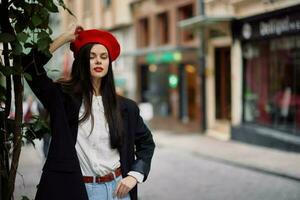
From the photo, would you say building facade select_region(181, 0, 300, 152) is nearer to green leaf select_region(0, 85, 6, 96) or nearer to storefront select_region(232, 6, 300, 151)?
storefront select_region(232, 6, 300, 151)

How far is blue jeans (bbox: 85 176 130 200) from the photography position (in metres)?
3.36

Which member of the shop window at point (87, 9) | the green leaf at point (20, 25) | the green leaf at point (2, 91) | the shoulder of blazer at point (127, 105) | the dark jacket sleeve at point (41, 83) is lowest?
the shoulder of blazer at point (127, 105)

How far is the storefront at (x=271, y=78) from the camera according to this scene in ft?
53.9

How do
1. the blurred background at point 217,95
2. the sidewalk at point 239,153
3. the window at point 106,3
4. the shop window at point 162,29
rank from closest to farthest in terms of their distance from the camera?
the blurred background at point 217,95, the sidewalk at point 239,153, the shop window at point 162,29, the window at point 106,3

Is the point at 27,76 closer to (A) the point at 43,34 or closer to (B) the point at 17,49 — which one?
(B) the point at 17,49

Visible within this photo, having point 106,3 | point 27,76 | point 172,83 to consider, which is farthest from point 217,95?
point 27,76

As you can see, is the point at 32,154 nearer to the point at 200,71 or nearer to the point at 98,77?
the point at 200,71

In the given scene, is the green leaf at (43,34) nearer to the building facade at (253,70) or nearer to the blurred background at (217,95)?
the blurred background at (217,95)

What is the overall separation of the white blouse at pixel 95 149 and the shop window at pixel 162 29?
74.1 feet

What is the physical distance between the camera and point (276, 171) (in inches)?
509

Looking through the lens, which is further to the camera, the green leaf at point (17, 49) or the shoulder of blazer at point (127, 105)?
the shoulder of blazer at point (127, 105)

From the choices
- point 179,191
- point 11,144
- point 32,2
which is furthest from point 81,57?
point 179,191

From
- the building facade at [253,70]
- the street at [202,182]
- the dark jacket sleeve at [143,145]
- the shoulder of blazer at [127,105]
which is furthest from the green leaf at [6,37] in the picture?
the building facade at [253,70]

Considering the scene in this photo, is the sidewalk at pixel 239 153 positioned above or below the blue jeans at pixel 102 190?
below
